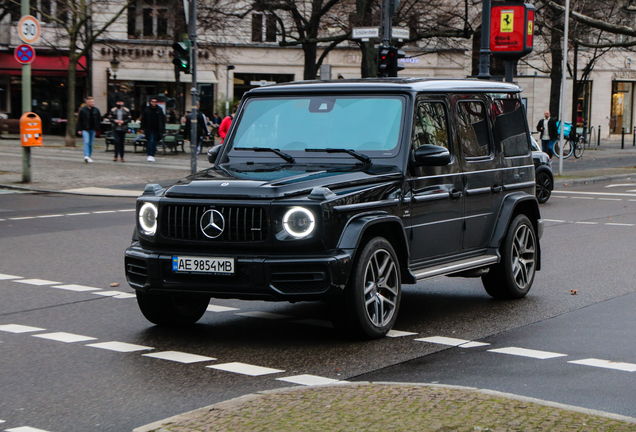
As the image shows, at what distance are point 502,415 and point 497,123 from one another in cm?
463

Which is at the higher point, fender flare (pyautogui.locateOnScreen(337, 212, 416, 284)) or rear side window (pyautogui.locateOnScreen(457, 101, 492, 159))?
rear side window (pyautogui.locateOnScreen(457, 101, 492, 159))

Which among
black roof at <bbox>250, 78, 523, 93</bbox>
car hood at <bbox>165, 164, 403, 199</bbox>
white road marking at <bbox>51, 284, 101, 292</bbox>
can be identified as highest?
black roof at <bbox>250, 78, 523, 93</bbox>

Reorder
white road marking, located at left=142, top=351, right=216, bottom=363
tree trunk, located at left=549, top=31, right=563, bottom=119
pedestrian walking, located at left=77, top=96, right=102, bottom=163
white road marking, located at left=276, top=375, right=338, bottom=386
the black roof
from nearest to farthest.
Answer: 1. white road marking, located at left=276, top=375, right=338, bottom=386
2. white road marking, located at left=142, top=351, right=216, bottom=363
3. the black roof
4. pedestrian walking, located at left=77, top=96, right=102, bottom=163
5. tree trunk, located at left=549, top=31, right=563, bottom=119

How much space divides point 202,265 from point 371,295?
120 centimetres

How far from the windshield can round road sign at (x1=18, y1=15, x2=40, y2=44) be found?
47.3 feet

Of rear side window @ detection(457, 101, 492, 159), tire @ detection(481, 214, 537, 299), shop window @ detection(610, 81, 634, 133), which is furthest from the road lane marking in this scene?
shop window @ detection(610, 81, 634, 133)

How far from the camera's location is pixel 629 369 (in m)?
6.18

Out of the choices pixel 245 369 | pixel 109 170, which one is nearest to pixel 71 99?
pixel 109 170

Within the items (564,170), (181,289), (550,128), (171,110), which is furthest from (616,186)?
(171,110)

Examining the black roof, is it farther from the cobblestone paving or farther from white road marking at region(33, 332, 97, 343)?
the cobblestone paving

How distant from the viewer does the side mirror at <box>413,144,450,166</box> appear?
24.3ft

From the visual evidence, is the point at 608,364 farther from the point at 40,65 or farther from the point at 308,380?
the point at 40,65

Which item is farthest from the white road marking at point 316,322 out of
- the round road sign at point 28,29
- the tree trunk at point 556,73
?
the tree trunk at point 556,73

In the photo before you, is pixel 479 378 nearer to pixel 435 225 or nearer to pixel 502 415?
pixel 502 415
